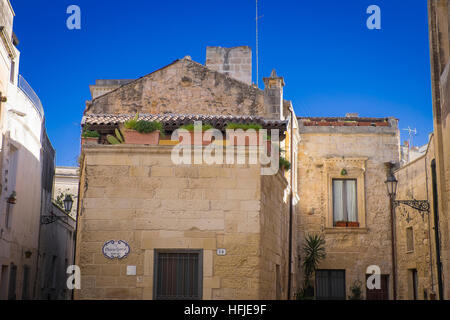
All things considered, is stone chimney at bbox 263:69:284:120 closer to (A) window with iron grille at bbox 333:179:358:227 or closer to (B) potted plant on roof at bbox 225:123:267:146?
(A) window with iron grille at bbox 333:179:358:227

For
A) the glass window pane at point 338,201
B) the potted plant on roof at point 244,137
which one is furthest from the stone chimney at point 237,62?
the potted plant on roof at point 244,137

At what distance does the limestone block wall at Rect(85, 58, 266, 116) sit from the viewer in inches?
743

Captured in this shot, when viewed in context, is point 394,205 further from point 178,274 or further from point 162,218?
point 162,218

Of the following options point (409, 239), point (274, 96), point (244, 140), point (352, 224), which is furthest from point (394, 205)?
point (244, 140)

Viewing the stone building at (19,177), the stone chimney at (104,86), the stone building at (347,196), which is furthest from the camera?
the stone chimney at (104,86)

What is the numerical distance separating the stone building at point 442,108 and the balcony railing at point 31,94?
11.2 metres

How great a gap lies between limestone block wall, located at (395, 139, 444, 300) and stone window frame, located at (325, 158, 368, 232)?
1300mm

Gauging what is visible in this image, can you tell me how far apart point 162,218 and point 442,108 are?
7.38m

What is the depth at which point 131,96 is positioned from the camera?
1914 cm

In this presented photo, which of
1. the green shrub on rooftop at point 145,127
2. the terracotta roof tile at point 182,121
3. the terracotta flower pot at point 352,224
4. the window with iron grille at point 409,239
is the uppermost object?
the terracotta roof tile at point 182,121

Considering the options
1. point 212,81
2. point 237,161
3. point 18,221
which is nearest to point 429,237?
point 212,81

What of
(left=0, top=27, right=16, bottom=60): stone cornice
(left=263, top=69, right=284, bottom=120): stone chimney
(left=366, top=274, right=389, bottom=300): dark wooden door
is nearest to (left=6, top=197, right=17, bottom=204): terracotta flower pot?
(left=0, top=27, right=16, bottom=60): stone cornice

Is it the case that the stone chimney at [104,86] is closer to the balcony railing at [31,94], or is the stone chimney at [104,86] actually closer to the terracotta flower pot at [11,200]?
the balcony railing at [31,94]

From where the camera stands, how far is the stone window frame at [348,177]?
22.6 m
